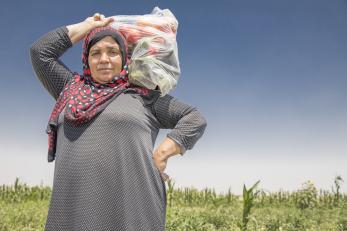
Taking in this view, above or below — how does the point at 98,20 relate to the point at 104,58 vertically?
above

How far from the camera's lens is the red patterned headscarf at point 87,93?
2.37 meters

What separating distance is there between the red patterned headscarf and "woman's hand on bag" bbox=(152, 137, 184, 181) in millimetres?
266

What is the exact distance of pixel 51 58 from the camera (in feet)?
8.76

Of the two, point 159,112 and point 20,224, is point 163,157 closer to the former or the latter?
point 159,112

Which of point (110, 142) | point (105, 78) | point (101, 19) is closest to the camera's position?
point (110, 142)

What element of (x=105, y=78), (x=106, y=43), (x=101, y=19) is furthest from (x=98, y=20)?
(x=105, y=78)

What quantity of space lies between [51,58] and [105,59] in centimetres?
42

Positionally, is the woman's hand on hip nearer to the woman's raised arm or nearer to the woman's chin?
the woman's raised arm

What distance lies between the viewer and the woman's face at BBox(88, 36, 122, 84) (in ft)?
7.92

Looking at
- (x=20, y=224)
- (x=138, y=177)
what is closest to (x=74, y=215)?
(x=138, y=177)

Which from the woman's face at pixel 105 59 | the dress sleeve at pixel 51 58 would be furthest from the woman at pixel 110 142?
the dress sleeve at pixel 51 58

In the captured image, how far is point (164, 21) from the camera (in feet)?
8.54

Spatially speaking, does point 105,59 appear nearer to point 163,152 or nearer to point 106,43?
point 106,43

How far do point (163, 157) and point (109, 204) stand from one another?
0.33 m
